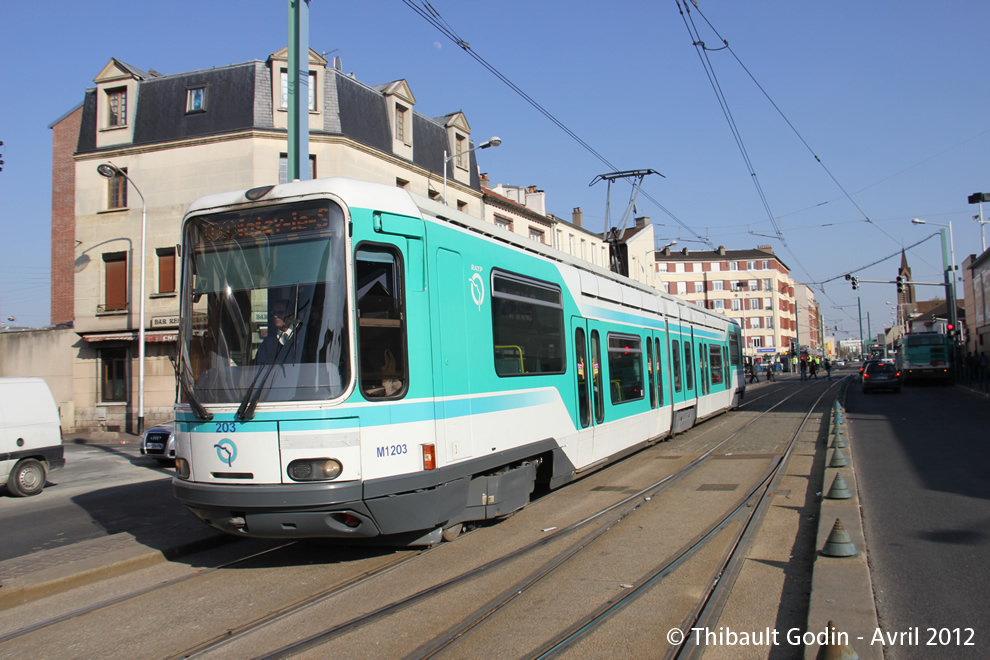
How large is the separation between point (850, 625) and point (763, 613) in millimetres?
699

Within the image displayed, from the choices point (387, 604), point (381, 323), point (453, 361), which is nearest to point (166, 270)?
point (453, 361)

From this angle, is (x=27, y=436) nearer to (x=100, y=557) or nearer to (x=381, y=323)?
(x=100, y=557)

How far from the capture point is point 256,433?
5.74 m

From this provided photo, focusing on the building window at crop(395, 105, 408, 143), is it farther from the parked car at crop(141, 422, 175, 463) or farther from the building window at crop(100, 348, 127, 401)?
the parked car at crop(141, 422, 175, 463)

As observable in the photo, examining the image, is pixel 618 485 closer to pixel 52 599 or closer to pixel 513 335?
pixel 513 335

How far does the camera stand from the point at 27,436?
12078 mm

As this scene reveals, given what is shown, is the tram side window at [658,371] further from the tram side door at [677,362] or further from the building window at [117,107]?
the building window at [117,107]

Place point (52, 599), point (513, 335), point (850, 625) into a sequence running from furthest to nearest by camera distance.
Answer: point (513, 335), point (52, 599), point (850, 625)

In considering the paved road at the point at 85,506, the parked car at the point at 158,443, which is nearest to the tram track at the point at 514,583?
the paved road at the point at 85,506

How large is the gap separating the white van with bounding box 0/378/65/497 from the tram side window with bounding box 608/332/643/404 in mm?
9875

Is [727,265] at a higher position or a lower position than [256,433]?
higher

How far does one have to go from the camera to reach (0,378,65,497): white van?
463 inches

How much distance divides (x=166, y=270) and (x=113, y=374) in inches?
171

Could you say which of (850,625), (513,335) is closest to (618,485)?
(513,335)
